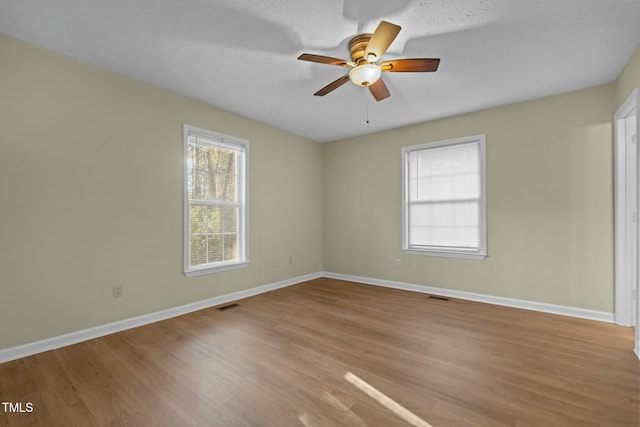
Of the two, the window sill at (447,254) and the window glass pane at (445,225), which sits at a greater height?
the window glass pane at (445,225)

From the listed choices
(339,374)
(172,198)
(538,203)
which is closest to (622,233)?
(538,203)

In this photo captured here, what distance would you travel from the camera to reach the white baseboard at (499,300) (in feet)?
10.5

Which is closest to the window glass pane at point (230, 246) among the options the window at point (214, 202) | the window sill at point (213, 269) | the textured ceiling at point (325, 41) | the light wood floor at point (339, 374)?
the window at point (214, 202)

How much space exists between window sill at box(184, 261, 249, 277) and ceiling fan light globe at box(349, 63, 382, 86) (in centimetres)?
282

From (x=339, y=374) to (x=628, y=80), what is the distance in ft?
12.3

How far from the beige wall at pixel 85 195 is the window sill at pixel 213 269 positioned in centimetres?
8

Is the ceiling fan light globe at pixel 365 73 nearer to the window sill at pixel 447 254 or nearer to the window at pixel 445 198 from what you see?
the window at pixel 445 198

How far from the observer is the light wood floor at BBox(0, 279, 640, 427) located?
5.50ft

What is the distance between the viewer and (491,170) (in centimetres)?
385

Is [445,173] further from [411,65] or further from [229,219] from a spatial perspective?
[229,219]

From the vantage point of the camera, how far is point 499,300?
3.76 metres

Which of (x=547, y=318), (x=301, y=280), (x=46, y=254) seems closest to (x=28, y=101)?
(x=46, y=254)

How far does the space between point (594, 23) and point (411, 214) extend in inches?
114

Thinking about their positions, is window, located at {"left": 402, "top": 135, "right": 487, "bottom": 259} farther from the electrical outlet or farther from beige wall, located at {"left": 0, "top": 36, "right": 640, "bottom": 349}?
the electrical outlet
